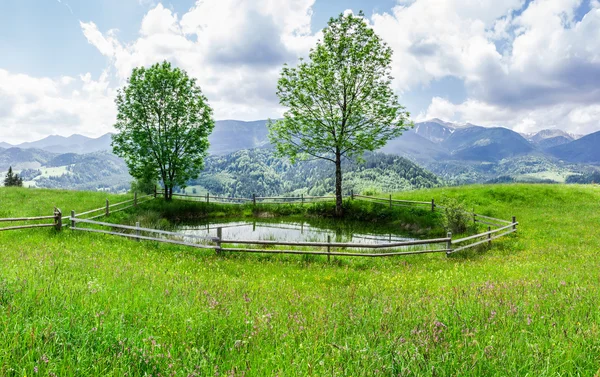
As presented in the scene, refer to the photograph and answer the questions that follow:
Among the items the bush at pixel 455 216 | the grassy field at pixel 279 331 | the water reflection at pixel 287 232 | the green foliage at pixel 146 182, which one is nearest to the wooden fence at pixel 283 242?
the bush at pixel 455 216

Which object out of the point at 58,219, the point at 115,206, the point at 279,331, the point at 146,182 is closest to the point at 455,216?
the point at 279,331

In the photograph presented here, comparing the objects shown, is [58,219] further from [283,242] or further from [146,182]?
[146,182]

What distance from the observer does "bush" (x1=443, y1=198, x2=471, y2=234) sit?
22359 mm

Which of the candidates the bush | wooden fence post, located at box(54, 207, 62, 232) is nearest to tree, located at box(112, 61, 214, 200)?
wooden fence post, located at box(54, 207, 62, 232)

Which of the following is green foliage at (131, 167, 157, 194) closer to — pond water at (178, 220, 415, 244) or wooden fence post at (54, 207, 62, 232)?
pond water at (178, 220, 415, 244)

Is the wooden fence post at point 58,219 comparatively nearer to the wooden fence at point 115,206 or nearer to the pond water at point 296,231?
the wooden fence at point 115,206

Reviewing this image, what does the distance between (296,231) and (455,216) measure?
13.0 meters

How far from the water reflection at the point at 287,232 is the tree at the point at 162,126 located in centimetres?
938

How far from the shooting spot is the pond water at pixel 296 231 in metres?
24.0

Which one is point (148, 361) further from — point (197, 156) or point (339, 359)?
point (197, 156)

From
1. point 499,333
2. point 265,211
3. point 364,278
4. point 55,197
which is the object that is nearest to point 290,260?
point 364,278

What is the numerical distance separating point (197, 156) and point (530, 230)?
108ft

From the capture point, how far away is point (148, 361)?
333 centimetres

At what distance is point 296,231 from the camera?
2797 centimetres
